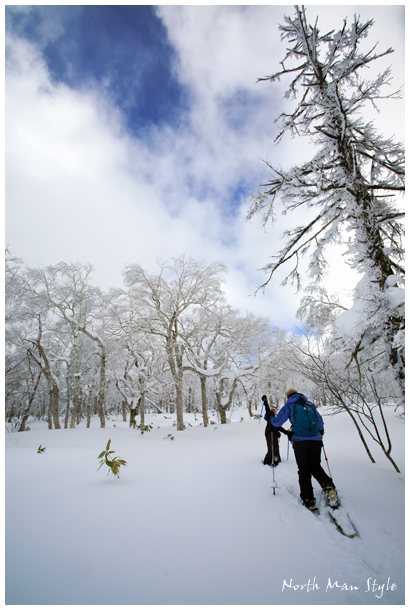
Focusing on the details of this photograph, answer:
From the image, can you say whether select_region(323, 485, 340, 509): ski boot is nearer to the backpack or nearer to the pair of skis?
the pair of skis

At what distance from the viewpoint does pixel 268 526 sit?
280cm

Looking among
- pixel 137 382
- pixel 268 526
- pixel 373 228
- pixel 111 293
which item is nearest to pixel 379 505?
pixel 268 526

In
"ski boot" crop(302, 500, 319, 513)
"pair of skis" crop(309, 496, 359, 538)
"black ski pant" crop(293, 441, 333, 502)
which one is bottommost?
"ski boot" crop(302, 500, 319, 513)

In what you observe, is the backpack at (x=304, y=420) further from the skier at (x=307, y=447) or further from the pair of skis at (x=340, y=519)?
the pair of skis at (x=340, y=519)

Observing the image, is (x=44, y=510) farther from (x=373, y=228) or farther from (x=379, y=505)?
(x=373, y=228)

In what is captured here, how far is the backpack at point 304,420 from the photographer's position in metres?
3.65

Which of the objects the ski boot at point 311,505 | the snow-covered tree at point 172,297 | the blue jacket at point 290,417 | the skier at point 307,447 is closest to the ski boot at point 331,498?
the skier at point 307,447

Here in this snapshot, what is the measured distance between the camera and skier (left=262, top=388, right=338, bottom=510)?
11.1ft

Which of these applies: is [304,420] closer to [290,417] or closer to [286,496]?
[290,417]

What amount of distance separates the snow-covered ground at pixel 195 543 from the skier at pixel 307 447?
0.26 metres

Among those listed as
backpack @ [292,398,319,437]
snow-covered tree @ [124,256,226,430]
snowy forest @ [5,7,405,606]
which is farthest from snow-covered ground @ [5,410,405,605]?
snow-covered tree @ [124,256,226,430]

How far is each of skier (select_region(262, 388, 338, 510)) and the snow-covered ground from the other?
261 mm

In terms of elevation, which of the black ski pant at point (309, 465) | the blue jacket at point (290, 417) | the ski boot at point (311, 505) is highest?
the blue jacket at point (290, 417)

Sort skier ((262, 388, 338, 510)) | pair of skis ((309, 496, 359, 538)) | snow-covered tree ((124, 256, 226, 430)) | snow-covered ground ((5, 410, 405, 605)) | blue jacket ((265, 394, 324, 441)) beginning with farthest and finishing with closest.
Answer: snow-covered tree ((124, 256, 226, 430)) < blue jacket ((265, 394, 324, 441)) < skier ((262, 388, 338, 510)) < pair of skis ((309, 496, 359, 538)) < snow-covered ground ((5, 410, 405, 605))
